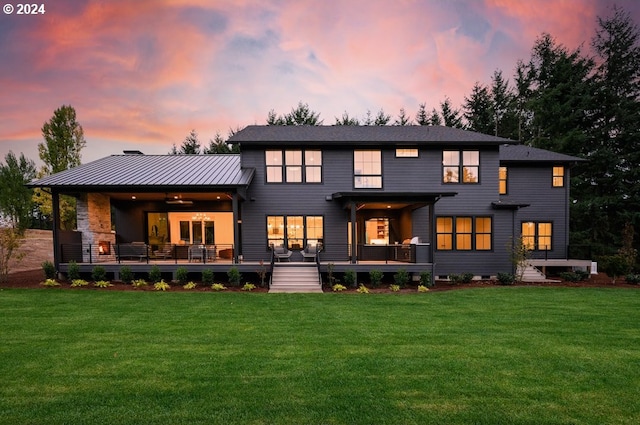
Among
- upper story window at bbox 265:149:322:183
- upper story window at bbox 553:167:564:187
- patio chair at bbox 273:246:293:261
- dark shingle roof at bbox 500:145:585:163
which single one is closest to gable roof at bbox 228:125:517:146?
upper story window at bbox 265:149:322:183

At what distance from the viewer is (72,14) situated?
1427cm

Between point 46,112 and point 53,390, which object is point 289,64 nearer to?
point 46,112

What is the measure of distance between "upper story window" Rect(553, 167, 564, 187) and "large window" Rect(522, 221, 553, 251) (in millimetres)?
2204

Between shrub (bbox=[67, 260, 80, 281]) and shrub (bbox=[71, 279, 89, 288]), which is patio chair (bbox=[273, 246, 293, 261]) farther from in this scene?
shrub (bbox=[67, 260, 80, 281])

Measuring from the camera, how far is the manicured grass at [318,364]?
360cm

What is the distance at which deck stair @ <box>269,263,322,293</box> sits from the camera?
11914mm

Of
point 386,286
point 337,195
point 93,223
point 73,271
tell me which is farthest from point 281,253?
point 93,223

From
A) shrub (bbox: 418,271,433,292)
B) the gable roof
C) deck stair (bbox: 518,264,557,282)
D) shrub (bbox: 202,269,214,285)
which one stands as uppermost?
the gable roof

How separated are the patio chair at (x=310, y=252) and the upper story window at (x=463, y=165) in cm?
712

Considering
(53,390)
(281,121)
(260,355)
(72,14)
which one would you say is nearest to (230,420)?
(260,355)

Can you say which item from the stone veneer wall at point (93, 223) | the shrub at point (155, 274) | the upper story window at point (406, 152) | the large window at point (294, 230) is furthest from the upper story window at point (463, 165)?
the stone veneer wall at point (93, 223)

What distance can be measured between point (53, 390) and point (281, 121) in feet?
106

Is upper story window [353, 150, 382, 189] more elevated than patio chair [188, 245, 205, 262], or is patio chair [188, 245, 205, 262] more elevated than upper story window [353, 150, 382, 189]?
upper story window [353, 150, 382, 189]

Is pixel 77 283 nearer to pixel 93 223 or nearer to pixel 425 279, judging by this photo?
pixel 93 223
